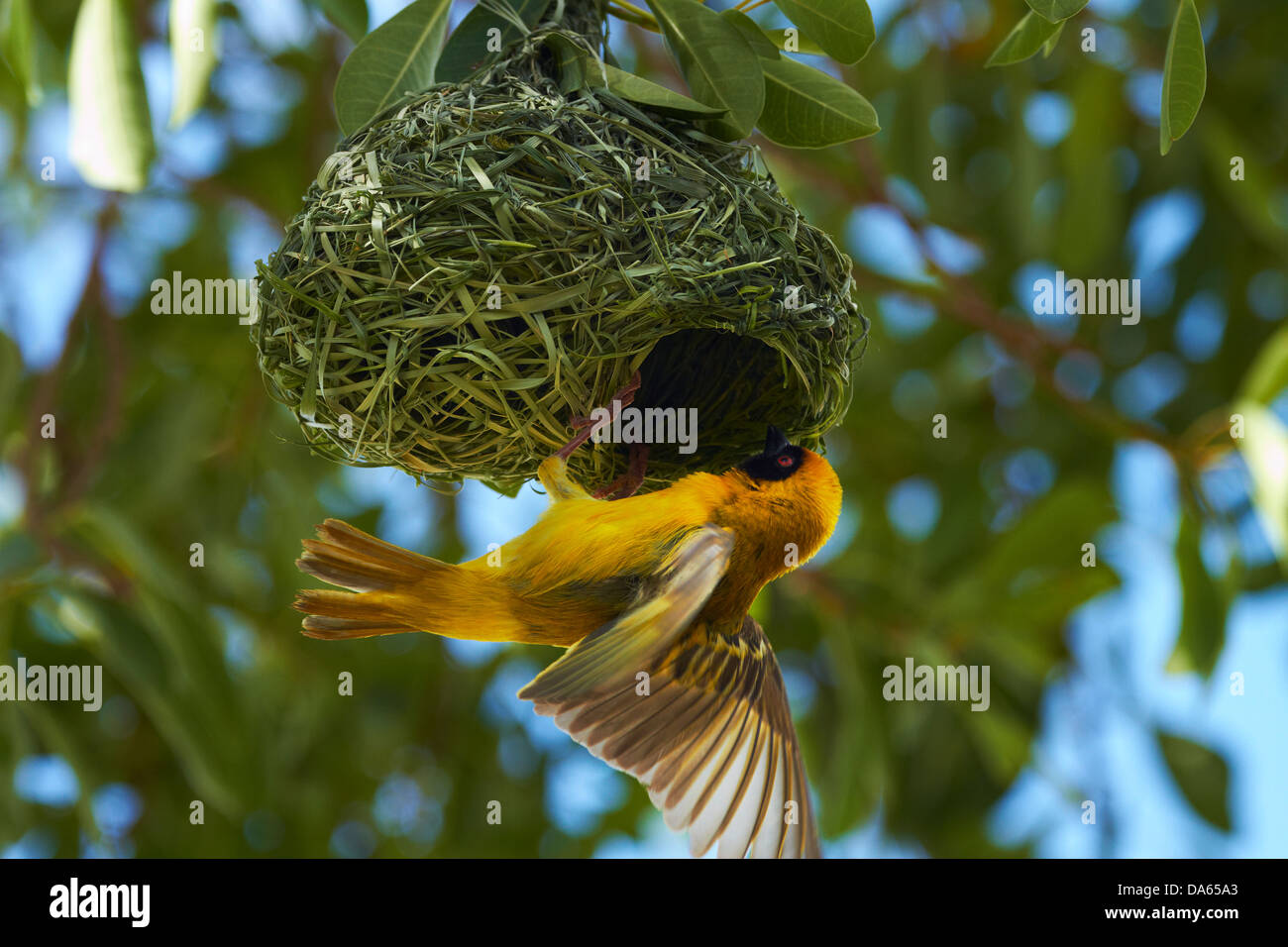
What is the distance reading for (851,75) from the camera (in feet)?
11.9

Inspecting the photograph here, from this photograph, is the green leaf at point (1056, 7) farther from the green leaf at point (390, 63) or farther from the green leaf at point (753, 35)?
the green leaf at point (390, 63)

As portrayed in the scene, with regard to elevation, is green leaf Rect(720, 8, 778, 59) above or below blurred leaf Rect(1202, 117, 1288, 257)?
below

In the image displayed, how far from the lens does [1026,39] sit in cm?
148

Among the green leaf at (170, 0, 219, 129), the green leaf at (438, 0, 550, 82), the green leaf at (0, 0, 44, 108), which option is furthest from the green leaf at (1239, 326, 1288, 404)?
the green leaf at (0, 0, 44, 108)

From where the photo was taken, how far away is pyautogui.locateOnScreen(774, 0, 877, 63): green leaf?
1483mm

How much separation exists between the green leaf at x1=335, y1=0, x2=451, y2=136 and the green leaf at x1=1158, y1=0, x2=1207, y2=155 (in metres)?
0.86

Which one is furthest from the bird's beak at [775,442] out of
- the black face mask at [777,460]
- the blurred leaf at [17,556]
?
the blurred leaf at [17,556]

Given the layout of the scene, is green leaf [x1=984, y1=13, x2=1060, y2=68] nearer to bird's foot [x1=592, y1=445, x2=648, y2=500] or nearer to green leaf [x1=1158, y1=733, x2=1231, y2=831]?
bird's foot [x1=592, y1=445, x2=648, y2=500]

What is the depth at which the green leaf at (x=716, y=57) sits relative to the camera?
4.90 feet

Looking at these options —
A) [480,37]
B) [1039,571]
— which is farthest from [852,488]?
[480,37]

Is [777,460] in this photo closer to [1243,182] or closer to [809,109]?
[809,109]

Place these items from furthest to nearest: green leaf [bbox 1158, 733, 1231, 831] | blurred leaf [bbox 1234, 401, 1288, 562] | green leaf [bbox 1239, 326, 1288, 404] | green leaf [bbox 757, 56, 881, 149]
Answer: green leaf [bbox 1158, 733, 1231, 831]
green leaf [bbox 1239, 326, 1288, 404]
blurred leaf [bbox 1234, 401, 1288, 562]
green leaf [bbox 757, 56, 881, 149]

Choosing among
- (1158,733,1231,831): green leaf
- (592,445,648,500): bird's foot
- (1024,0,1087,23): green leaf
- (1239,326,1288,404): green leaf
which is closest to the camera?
(1024,0,1087,23): green leaf

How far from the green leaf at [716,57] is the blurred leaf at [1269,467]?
1.45 metres
